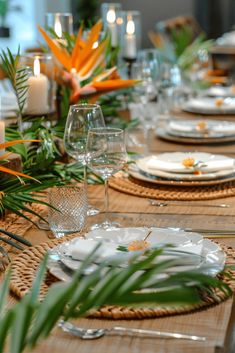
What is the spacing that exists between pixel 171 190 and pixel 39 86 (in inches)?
19.1

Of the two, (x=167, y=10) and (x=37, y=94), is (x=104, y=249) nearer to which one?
(x=37, y=94)

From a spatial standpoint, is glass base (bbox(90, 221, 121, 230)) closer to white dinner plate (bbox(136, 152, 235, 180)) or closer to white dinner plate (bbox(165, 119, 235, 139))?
white dinner plate (bbox(136, 152, 235, 180))

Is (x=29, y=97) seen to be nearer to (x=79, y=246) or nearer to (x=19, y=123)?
(x=19, y=123)

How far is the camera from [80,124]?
1.59 m

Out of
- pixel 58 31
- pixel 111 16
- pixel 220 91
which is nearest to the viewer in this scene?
pixel 58 31

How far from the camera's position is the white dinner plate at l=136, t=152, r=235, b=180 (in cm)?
183

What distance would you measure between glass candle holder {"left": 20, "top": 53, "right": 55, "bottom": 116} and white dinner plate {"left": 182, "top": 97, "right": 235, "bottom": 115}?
89cm

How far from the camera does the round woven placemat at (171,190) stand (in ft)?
5.72

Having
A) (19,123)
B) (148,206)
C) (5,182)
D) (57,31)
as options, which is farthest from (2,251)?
(57,31)

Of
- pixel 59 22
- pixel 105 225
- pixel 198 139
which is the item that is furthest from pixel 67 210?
pixel 59 22

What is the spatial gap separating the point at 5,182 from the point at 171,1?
5.93 metres

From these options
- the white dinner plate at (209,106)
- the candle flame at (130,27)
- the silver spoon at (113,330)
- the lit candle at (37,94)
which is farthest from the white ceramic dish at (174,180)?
the candle flame at (130,27)

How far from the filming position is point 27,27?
6168 millimetres

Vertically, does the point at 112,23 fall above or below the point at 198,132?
above
